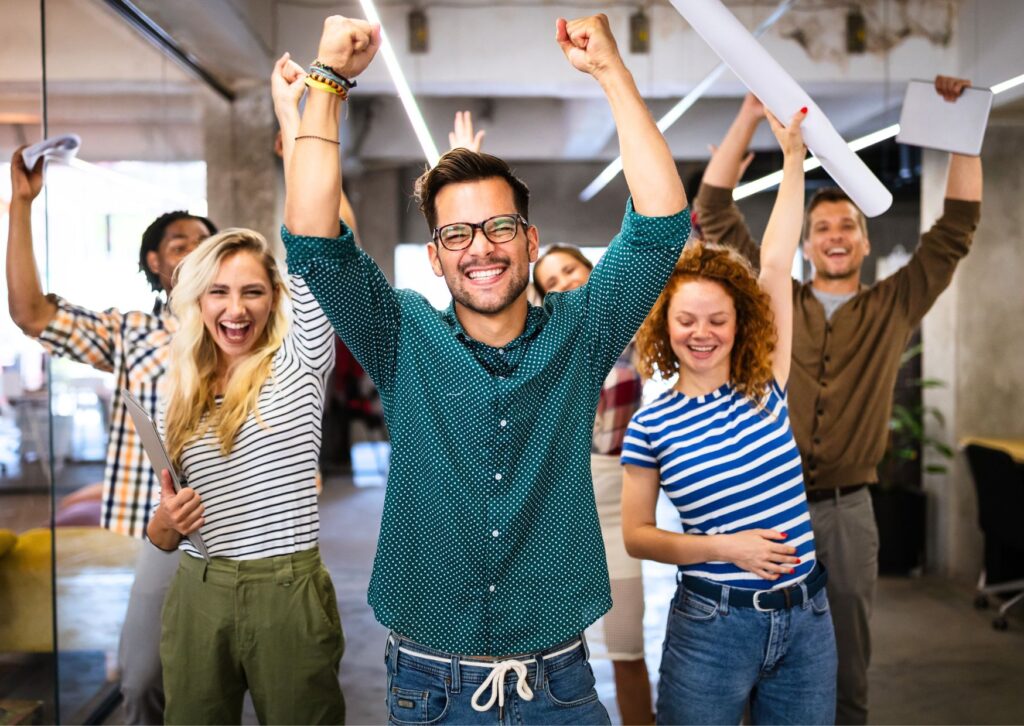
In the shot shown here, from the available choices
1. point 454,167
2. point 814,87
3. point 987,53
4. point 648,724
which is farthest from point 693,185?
point 454,167

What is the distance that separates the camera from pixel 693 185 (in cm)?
582

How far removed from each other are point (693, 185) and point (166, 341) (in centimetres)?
398

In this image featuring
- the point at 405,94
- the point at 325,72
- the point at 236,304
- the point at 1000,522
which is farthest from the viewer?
the point at 1000,522

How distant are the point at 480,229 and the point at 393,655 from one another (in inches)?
28.2

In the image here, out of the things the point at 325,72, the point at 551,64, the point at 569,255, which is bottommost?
the point at 569,255

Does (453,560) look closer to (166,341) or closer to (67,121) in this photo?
(166,341)

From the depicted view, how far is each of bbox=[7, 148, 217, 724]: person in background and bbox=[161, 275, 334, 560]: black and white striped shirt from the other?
2.21ft

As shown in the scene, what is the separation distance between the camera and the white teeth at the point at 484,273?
1.41 meters

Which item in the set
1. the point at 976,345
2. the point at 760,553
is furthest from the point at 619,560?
the point at 976,345

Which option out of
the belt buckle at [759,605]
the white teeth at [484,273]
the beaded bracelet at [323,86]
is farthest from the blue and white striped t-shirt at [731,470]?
the beaded bracelet at [323,86]

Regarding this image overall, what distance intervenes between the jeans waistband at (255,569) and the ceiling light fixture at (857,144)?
2.72m

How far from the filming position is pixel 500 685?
1407 mm

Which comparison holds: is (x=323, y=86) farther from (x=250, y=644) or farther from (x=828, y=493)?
(x=828, y=493)

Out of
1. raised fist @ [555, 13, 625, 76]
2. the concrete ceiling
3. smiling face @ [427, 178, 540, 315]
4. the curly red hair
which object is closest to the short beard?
smiling face @ [427, 178, 540, 315]
